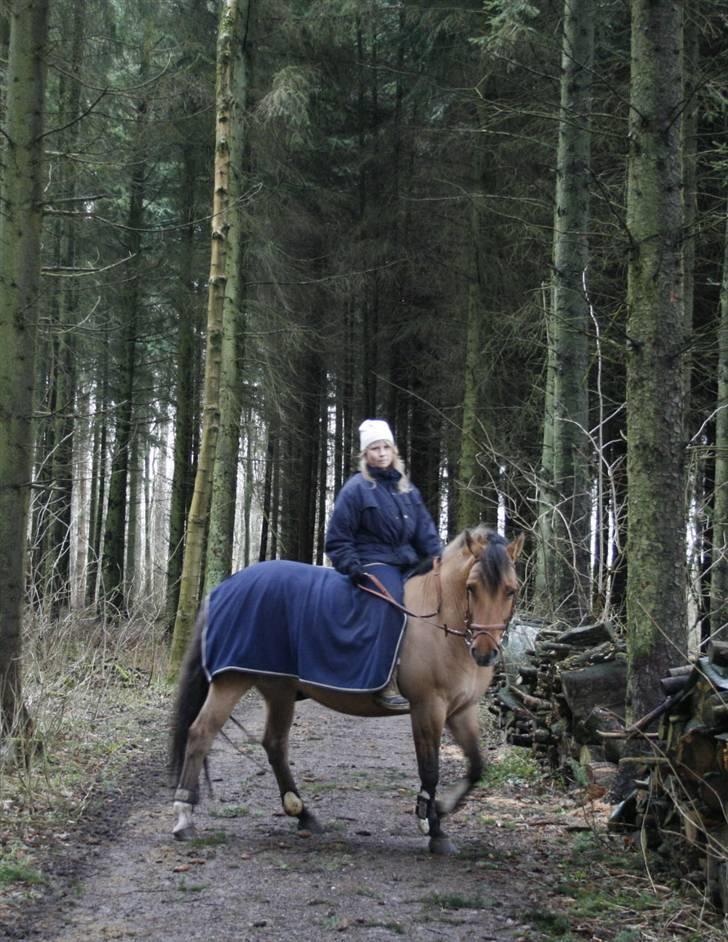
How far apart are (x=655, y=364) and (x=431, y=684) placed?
2305 millimetres

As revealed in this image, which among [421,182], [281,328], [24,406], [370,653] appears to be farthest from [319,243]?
[370,653]

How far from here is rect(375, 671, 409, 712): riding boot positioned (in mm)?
5942

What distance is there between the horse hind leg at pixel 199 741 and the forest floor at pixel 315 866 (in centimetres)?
14

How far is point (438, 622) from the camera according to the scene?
5.94m

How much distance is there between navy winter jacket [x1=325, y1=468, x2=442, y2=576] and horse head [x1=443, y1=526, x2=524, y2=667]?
645mm

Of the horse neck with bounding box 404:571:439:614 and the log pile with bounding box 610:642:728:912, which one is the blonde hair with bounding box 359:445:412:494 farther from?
the log pile with bounding box 610:642:728:912

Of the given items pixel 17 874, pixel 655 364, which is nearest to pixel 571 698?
pixel 655 364

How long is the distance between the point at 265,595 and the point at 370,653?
741 mm

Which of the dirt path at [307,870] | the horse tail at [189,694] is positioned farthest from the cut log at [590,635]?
the horse tail at [189,694]

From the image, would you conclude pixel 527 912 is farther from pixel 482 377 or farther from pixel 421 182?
pixel 421 182

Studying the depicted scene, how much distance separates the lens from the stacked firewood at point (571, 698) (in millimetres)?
7008

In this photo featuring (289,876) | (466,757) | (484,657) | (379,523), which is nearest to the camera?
(289,876)

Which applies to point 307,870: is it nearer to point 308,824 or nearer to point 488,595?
point 308,824

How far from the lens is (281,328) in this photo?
53.6 ft
